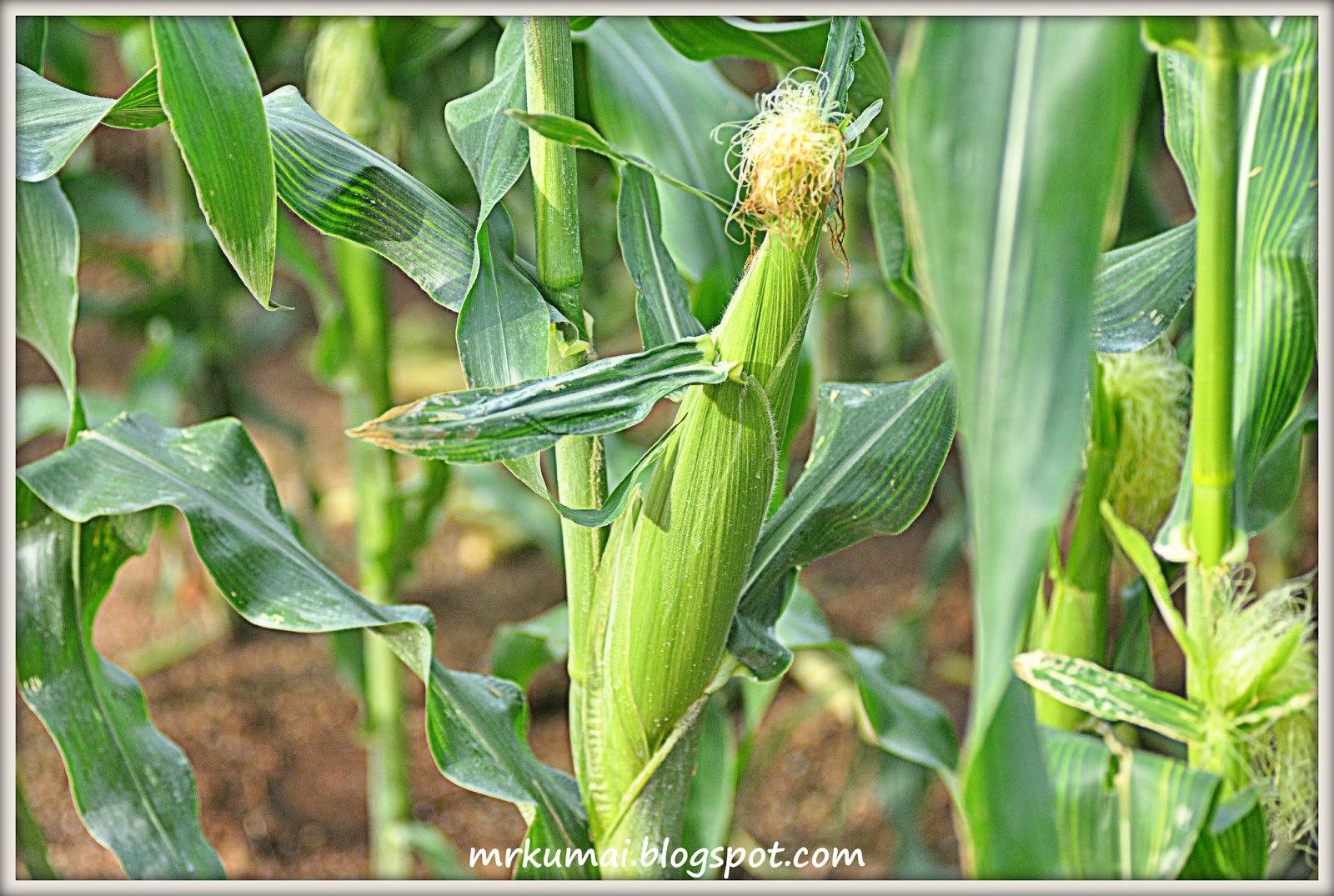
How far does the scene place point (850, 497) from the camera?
0.44m

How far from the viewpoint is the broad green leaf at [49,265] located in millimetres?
483

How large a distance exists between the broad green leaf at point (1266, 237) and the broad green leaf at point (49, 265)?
0.50m

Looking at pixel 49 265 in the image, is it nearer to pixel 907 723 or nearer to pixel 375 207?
pixel 375 207

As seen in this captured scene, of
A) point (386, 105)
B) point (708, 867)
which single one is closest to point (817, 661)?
point (708, 867)

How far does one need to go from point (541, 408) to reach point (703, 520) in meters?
0.08

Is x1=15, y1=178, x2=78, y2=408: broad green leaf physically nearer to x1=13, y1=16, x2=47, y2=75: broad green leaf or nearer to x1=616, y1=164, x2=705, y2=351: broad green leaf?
x1=13, y1=16, x2=47, y2=75: broad green leaf

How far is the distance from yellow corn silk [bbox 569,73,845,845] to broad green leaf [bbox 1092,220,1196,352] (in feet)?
0.58

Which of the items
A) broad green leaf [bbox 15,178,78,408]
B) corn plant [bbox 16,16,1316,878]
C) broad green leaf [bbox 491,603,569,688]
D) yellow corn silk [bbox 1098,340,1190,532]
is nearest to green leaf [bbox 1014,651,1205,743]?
corn plant [bbox 16,16,1316,878]

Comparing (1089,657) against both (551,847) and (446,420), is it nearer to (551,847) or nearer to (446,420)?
(551,847)

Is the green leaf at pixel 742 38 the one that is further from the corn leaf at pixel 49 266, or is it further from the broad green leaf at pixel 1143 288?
the corn leaf at pixel 49 266

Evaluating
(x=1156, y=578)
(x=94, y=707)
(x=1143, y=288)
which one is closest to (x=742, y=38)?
(x=1143, y=288)

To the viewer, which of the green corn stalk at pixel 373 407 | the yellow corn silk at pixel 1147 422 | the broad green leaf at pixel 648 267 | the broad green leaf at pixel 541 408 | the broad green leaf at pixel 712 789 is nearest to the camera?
the broad green leaf at pixel 541 408

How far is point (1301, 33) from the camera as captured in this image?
0.43 metres

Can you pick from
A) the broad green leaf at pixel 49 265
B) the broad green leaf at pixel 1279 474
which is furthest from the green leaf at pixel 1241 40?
the broad green leaf at pixel 49 265
